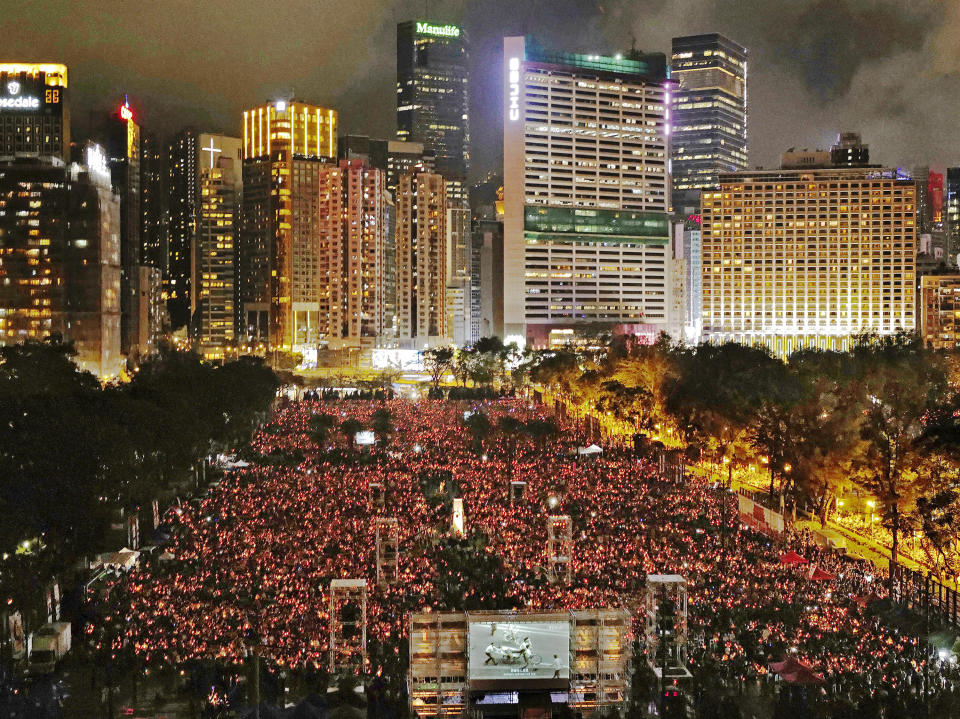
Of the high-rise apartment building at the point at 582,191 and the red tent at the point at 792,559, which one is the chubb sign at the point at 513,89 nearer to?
the high-rise apartment building at the point at 582,191

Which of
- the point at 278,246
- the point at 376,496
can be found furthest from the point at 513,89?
the point at 376,496

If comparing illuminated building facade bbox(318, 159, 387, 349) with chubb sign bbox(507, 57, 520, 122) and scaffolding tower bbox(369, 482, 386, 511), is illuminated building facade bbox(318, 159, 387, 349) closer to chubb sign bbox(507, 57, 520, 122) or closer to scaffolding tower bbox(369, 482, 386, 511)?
chubb sign bbox(507, 57, 520, 122)

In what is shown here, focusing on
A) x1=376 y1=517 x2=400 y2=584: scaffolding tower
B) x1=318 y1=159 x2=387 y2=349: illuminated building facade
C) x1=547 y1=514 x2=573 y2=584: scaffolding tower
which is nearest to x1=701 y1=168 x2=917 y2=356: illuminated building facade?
x1=318 y1=159 x2=387 y2=349: illuminated building facade

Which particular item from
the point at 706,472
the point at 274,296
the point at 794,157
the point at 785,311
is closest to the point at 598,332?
the point at 785,311

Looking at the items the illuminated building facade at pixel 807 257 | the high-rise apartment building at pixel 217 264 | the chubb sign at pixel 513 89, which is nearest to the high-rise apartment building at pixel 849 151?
the illuminated building facade at pixel 807 257

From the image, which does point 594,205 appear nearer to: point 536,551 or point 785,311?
point 785,311
